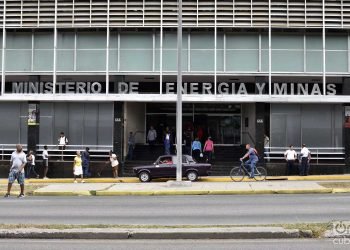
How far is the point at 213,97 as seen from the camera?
2830 centimetres

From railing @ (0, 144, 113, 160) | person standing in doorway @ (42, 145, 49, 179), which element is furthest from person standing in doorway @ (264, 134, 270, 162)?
person standing in doorway @ (42, 145, 49, 179)

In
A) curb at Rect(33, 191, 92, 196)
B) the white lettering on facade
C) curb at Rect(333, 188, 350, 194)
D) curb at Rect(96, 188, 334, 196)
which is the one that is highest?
the white lettering on facade

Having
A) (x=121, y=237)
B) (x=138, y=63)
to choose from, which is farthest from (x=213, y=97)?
(x=121, y=237)

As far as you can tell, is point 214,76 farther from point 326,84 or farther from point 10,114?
point 10,114

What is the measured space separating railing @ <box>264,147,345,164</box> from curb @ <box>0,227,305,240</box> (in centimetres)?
1999

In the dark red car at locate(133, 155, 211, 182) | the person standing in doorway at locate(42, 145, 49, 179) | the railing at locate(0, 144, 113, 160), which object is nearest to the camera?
the dark red car at locate(133, 155, 211, 182)

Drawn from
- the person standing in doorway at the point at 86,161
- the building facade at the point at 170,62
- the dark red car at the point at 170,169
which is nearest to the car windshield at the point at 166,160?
the dark red car at the point at 170,169

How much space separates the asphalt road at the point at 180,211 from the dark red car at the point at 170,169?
7499 mm

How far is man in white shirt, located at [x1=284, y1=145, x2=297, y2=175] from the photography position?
27672mm

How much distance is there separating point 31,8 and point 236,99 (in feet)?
40.9

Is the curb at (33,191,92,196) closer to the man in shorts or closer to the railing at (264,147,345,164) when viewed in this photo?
the man in shorts

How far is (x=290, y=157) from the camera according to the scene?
27.7 meters

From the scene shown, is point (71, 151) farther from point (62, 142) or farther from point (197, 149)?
point (197, 149)

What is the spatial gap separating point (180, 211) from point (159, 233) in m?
4.28
